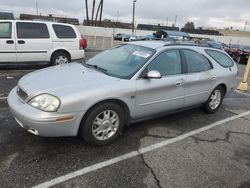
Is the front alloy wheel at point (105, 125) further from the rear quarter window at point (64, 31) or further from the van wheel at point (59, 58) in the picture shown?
the rear quarter window at point (64, 31)

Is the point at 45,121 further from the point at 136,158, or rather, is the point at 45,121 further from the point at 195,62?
the point at 195,62

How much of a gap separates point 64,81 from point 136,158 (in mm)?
1458

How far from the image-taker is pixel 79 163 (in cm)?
323

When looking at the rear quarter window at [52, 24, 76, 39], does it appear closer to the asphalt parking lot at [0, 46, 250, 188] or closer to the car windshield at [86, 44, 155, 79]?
the car windshield at [86, 44, 155, 79]

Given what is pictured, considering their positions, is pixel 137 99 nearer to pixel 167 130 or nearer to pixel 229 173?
pixel 167 130

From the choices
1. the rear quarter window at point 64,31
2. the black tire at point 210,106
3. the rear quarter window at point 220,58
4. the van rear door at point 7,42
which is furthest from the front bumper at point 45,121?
the rear quarter window at point 64,31

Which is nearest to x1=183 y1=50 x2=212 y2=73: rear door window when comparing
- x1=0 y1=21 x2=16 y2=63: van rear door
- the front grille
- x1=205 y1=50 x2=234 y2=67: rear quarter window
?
x1=205 y1=50 x2=234 y2=67: rear quarter window

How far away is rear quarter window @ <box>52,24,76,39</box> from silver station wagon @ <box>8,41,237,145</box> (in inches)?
→ 179

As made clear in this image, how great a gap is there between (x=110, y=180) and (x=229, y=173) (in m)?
1.56

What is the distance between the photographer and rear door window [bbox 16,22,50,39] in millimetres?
8159

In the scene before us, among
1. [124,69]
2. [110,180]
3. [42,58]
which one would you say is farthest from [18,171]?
[42,58]

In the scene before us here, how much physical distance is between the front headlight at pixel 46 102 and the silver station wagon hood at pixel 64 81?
2.6 inches

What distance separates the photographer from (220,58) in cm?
551

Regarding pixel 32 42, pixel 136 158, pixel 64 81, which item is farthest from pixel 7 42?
pixel 136 158
